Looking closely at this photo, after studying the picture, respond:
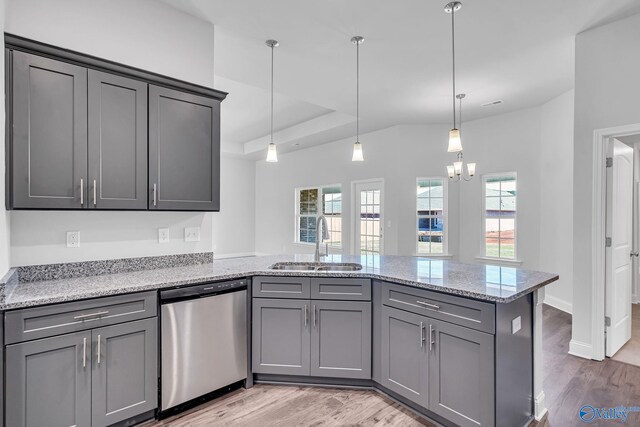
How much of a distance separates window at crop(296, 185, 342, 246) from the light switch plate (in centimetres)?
511

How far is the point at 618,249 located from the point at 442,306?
239 cm

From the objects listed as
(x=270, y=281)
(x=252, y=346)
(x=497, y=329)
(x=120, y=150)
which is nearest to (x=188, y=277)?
(x=270, y=281)

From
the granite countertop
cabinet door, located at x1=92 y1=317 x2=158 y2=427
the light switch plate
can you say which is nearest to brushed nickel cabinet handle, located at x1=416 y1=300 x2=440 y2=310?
the granite countertop

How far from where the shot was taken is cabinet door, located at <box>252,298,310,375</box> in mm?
2562

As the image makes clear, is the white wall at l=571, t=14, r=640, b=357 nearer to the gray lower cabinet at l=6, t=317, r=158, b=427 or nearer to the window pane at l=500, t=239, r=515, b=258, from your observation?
the window pane at l=500, t=239, r=515, b=258

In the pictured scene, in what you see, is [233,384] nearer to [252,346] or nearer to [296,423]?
[252,346]

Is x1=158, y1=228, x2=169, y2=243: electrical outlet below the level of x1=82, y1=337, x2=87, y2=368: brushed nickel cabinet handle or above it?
above

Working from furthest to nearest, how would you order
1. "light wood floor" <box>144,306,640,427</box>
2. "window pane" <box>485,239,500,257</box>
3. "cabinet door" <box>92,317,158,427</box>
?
"window pane" <box>485,239,500,257</box>
"light wood floor" <box>144,306,640,427</box>
"cabinet door" <box>92,317,158,427</box>

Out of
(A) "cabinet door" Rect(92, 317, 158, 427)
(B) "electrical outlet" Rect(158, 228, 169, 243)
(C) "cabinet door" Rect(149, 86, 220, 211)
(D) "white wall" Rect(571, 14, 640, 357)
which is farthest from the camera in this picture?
(D) "white wall" Rect(571, 14, 640, 357)

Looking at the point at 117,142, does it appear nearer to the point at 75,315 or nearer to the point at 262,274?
the point at 75,315

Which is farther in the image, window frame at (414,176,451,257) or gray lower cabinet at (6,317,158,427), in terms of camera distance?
window frame at (414,176,451,257)

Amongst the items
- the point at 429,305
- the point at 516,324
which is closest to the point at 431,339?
the point at 429,305

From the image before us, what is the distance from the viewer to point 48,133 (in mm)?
2041

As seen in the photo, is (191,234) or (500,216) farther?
(500,216)
